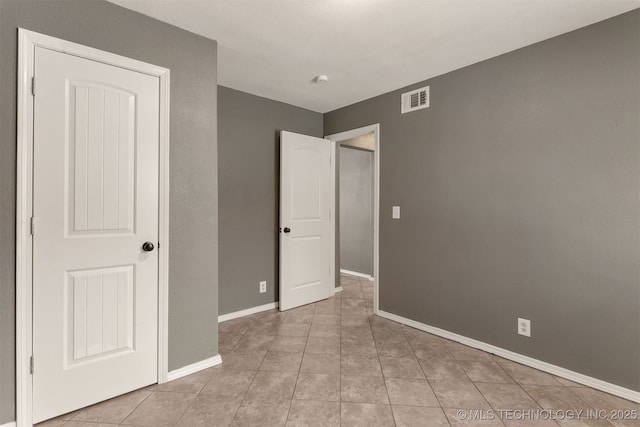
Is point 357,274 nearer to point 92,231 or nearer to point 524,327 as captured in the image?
point 524,327

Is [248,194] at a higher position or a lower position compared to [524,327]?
higher

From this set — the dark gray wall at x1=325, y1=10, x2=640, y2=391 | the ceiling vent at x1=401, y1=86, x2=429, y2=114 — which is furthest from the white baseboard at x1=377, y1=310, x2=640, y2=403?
the ceiling vent at x1=401, y1=86, x2=429, y2=114

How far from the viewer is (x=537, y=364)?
88.4 inches

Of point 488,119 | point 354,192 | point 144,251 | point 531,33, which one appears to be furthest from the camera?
point 354,192

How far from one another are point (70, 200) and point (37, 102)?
54 centimetres

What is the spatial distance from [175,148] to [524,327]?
2940 millimetres

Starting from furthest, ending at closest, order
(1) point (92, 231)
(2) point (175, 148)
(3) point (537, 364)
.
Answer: (3) point (537, 364)
(2) point (175, 148)
(1) point (92, 231)

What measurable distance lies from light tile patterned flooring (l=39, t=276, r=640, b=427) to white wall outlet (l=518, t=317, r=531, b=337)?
0.25m

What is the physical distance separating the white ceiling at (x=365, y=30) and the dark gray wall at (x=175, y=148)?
0.55 ft

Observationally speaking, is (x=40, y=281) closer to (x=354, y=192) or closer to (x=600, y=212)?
(x=600, y=212)

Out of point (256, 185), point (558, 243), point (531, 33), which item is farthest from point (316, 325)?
point (531, 33)

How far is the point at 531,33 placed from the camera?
2.14 metres

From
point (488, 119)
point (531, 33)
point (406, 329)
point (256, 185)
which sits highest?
point (531, 33)

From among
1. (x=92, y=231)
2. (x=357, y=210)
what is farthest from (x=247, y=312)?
(x=357, y=210)
